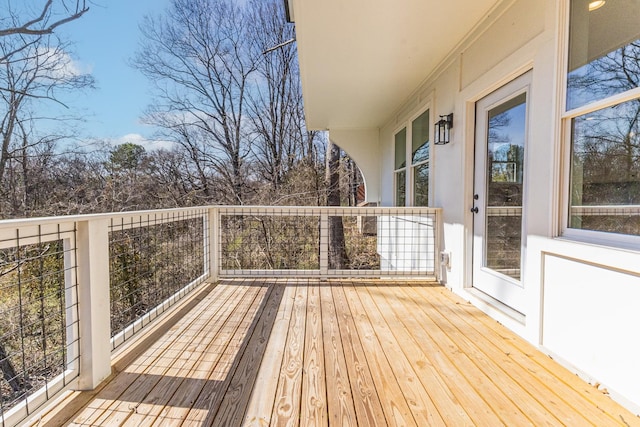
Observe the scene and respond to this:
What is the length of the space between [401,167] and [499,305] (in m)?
3.15

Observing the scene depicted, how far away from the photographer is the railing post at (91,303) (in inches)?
62.1

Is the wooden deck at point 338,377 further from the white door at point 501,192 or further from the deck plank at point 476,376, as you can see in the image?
the white door at point 501,192

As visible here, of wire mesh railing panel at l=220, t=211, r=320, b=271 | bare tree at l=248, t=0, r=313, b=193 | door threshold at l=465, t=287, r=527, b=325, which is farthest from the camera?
bare tree at l=248, t=0, r=313, b=193

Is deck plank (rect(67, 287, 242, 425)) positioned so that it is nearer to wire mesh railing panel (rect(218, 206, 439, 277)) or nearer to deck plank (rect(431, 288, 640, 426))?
wire mesh railing panel (rect(218, 206, 439, 277))

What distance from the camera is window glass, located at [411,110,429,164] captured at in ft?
13.4

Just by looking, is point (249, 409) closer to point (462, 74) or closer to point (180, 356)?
point (180, 356)

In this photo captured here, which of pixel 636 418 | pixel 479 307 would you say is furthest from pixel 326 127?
pixel 636 418

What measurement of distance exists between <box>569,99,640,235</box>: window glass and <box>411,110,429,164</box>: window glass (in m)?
2.31

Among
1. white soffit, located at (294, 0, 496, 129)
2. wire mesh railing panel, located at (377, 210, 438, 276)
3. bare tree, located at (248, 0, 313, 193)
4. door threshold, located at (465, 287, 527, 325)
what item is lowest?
door threshold, located at (465, 287, 527, 325)

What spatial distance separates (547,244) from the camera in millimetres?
1895

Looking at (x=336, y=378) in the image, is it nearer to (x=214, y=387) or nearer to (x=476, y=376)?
(x=214, y=387)

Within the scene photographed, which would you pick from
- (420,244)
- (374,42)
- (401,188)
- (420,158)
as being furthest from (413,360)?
(401,188)

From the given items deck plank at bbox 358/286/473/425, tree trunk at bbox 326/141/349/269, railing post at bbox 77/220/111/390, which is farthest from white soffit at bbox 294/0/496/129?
tree trunk at bbox 326/141/349/269

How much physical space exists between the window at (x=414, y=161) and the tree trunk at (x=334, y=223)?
1.91 meters
